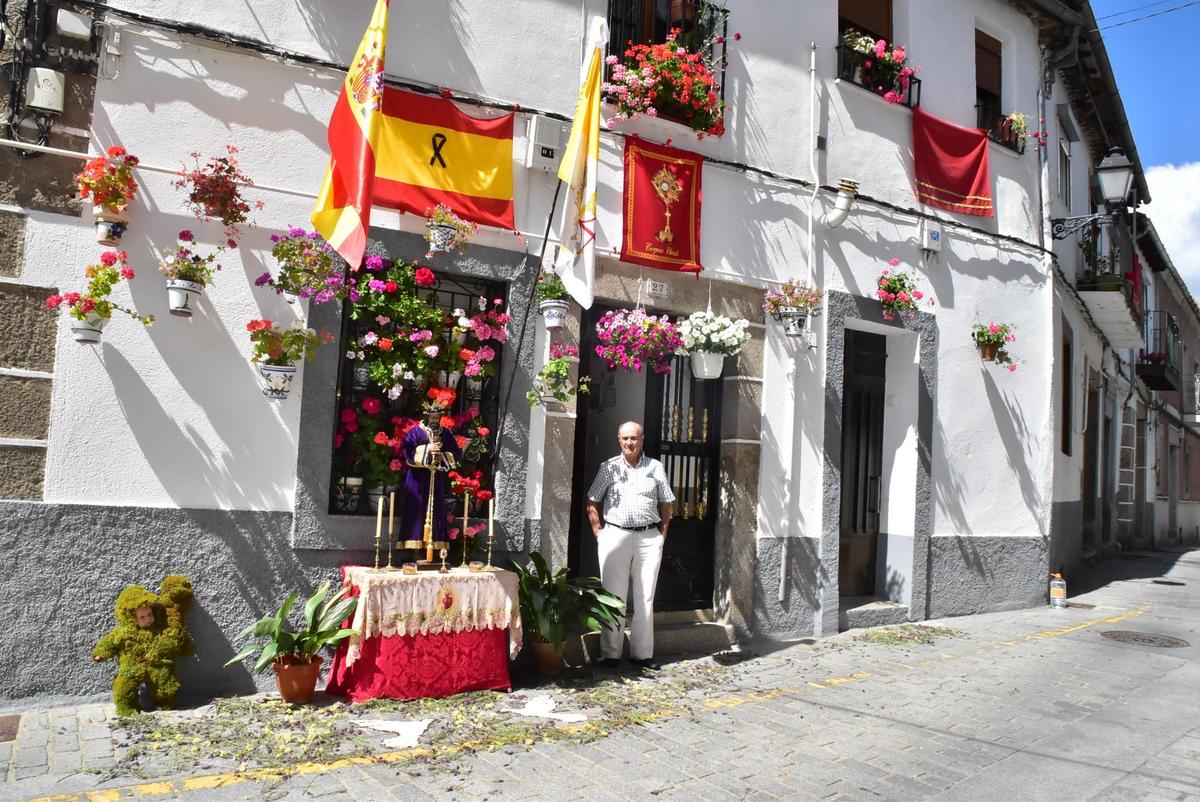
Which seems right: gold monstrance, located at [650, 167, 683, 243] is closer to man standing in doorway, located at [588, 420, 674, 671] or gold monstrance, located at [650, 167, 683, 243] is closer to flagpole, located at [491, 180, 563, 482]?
flagpole, located at [491, 180, 563, 482]

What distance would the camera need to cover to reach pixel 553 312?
6.94 m

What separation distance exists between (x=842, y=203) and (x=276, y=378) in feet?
18.5

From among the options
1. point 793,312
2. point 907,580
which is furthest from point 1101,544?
point 793,312

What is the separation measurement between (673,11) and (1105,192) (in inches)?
274

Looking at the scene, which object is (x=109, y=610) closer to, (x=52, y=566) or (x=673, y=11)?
(x=52, y=566)

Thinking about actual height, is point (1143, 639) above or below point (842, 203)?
below

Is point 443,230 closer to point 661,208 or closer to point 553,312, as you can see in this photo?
point 553,312

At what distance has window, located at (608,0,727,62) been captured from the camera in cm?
814

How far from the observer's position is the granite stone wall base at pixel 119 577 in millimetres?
5305

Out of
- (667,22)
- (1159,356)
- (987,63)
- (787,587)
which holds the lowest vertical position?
(787,587)

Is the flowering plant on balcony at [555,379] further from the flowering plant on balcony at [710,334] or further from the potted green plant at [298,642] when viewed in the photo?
the potted green plant at [298,642]

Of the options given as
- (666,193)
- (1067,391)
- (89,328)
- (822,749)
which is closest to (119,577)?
(89,328)

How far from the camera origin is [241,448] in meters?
5.98

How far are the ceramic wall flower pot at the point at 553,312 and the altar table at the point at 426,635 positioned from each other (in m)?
1.93
